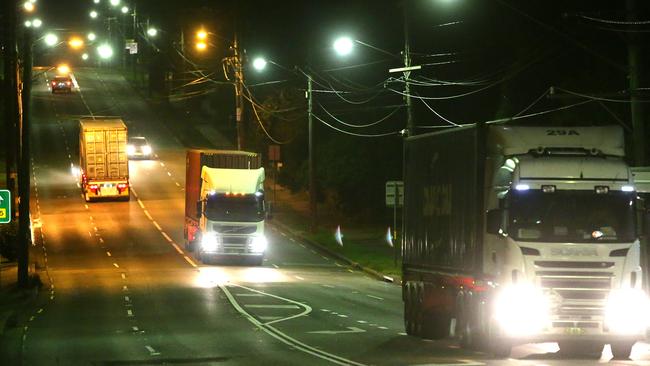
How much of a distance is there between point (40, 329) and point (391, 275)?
64.1 feet

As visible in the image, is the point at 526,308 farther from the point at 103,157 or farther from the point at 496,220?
the point at 103,157

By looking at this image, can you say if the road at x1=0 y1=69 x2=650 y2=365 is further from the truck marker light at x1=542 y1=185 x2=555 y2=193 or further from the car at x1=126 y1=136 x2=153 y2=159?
the car at x1=126 y1=136 x2=153 y2=159

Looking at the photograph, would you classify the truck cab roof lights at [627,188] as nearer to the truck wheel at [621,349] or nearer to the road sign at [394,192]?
the truck wheel at [621,349]

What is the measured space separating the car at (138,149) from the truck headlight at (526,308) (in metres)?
70.3

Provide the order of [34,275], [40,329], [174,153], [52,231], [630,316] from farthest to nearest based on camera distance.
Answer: [174,153] → [52,231] → [34,275] → [40,329] → [630,316]

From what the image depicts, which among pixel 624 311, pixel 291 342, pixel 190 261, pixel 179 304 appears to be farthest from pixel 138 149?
pixel 624 311

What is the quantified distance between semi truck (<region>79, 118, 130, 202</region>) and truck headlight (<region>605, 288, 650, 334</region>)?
49.8 m

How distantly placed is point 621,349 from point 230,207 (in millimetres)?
28344

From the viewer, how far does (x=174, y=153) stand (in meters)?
91.4

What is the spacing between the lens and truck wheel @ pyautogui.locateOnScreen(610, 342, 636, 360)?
18656 millimetres

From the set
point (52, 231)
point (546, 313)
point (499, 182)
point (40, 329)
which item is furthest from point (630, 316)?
point (52, 231)

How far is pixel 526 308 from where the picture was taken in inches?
719

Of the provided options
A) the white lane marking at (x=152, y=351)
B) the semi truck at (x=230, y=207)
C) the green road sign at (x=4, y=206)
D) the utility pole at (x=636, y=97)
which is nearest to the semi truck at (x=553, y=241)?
the white lane marking at (x=152, y=351)

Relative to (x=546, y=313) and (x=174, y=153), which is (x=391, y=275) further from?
(x=174, y=153)
